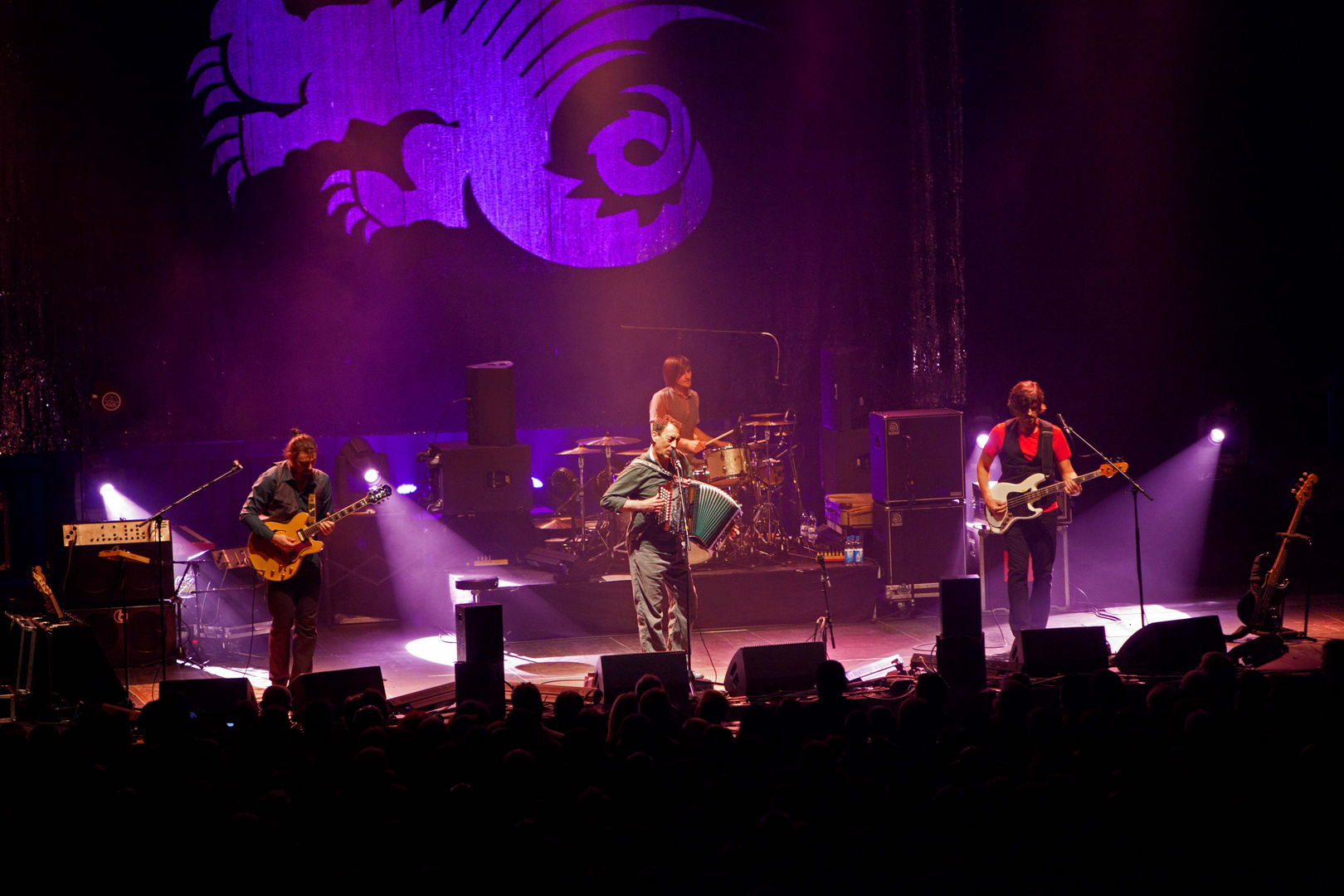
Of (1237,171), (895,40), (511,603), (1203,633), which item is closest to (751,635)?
(511,603)

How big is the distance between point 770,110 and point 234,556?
647cm

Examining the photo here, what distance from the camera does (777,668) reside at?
6.85 metres

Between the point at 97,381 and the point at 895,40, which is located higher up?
the point at 895,40

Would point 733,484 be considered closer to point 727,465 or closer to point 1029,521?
point 727,465

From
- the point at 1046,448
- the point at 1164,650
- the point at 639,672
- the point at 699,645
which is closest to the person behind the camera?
the point at 639,672

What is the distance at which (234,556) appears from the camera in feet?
33.5

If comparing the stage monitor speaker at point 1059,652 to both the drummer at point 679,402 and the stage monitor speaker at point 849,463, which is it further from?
the stage monitor speaker at point 849,463

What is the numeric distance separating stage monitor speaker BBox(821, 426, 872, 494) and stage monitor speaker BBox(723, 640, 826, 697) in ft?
15.4

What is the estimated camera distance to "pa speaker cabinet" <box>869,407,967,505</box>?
10.5m

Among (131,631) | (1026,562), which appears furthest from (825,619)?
(131,631)

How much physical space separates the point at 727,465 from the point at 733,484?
18 cm

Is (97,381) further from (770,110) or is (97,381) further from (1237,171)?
(1237,171)

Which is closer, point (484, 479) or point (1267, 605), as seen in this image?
point (1267, 605)

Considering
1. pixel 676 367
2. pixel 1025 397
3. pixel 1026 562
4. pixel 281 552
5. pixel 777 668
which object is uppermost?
pixel 676 367
